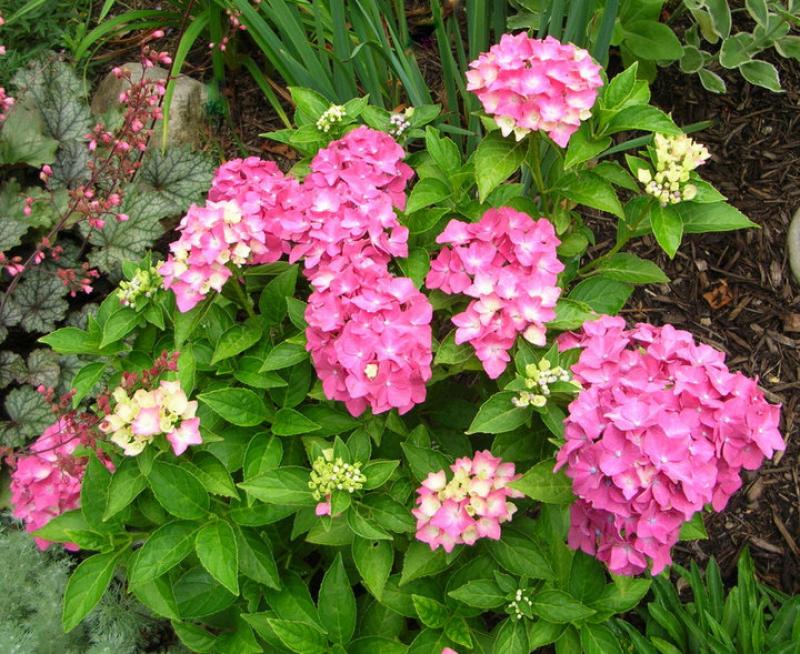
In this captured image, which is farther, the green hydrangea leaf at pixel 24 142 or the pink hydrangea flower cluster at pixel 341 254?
the green hydrangea leaf at pixel 24 142

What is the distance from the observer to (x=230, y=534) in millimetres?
1495

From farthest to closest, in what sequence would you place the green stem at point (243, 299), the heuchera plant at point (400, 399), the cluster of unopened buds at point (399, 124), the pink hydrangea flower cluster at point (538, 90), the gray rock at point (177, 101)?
the gray rock at point (177, 101), the cluster of unopened buds at point (399, 124), the green stem at point (243, 299), the pink hydrangea flower cluster at point (538, 90), the heuchera plant at point (400, 399)

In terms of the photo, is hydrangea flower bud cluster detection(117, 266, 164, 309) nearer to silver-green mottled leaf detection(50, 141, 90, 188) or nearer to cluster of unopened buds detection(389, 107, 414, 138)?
cluster of unopened buds detection(389, 107, 414, 138)

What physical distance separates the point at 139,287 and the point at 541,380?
2.99 ft

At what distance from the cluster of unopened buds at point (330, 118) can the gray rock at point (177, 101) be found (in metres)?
Result: 1.38

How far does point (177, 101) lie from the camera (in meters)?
3.01

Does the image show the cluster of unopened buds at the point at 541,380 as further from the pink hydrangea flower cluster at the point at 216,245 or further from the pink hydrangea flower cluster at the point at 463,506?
the pink hydrangea flower cluster at the point at 216,245

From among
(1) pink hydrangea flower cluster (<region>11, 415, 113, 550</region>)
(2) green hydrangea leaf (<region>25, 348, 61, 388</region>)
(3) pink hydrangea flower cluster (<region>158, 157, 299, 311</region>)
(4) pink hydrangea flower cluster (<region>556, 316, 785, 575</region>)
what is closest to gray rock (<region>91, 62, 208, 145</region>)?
→ (2) green hydrangea leaf (<region>25, 348, 61, 388</region>)

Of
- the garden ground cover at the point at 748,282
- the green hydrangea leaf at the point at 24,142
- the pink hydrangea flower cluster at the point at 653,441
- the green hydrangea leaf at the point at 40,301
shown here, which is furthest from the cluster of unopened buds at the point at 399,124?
the green hydrangea leaf at the point at 24,142

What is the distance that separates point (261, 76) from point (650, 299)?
183 cm

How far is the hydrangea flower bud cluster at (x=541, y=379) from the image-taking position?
1.40 meters

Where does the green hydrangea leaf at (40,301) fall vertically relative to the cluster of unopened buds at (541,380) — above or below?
below

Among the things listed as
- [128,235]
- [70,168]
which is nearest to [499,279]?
[128,235]

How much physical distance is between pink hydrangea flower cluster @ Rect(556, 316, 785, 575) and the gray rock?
223cm
